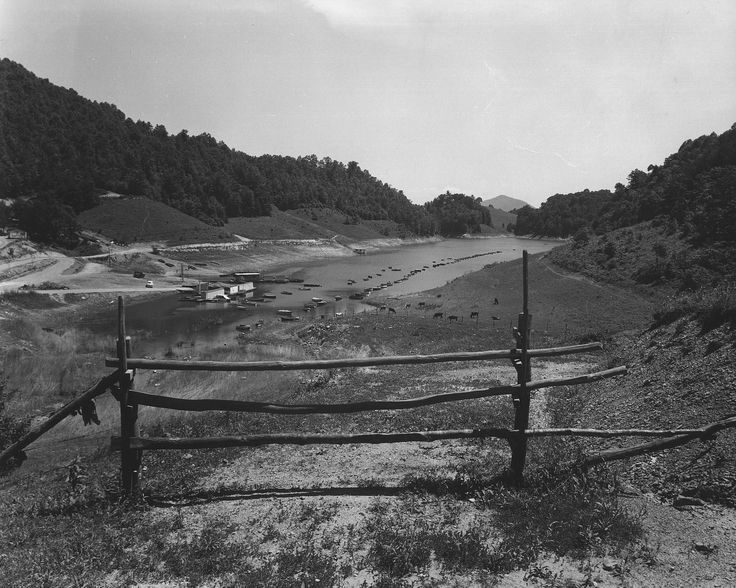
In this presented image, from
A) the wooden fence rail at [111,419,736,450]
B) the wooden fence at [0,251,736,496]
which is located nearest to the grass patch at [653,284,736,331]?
the wooden fence at [0,251,736,496]

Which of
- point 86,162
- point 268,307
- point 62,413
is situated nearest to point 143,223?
point 86,162

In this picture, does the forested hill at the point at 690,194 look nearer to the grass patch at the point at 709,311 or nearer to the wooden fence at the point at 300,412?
the grass patch at the point at 709,311

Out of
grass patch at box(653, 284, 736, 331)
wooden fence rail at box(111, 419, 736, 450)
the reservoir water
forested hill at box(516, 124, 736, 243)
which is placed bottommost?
the reservoir water

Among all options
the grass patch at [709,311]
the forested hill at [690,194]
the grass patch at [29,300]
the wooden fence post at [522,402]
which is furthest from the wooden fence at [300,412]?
the grass patch at [29,300]

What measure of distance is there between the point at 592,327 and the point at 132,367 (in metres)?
36.4

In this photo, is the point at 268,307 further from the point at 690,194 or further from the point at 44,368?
the point at 690,194

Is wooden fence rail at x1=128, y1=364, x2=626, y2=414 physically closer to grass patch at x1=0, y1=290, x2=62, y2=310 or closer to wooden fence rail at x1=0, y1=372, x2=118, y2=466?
wooden fence rail at x1=0, y1=372, x2=118, y2=466

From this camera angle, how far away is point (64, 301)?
5609 cm

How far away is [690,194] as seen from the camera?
197 ft

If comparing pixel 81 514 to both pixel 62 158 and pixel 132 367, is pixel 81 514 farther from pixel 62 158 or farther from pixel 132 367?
pixel 62 158

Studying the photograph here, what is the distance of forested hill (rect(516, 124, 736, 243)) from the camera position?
49.4 meters

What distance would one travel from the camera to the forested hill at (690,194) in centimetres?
4944

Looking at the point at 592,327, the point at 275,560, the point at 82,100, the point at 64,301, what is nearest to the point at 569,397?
the point at 275,560

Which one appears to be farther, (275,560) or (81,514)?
(81,514)
